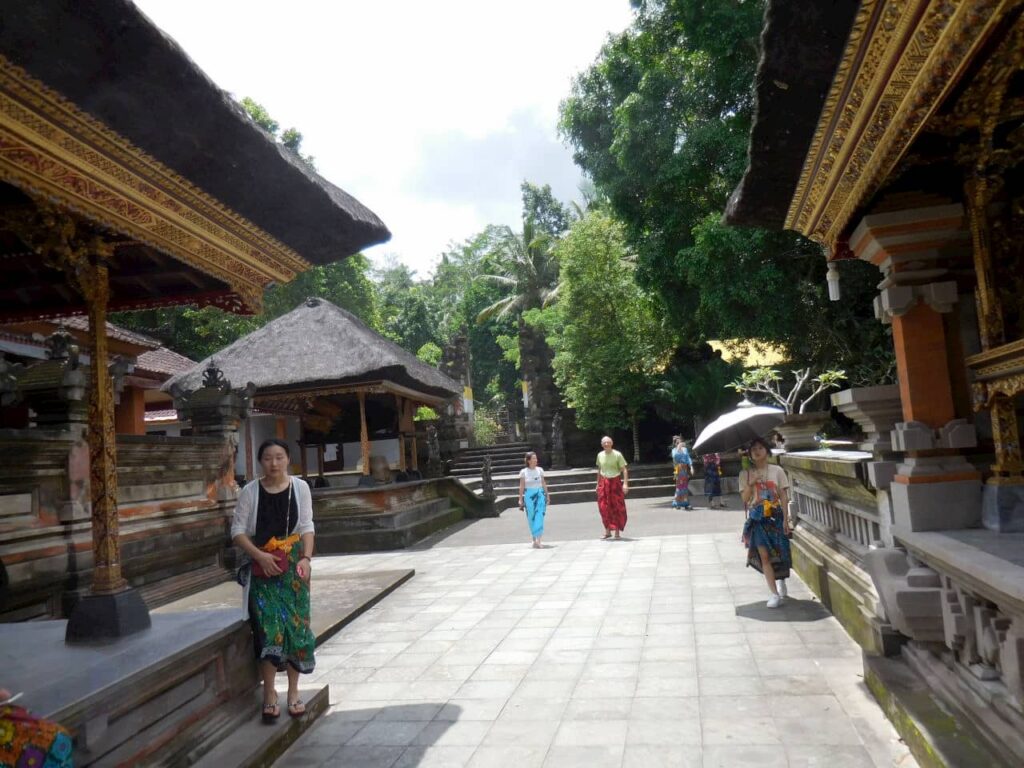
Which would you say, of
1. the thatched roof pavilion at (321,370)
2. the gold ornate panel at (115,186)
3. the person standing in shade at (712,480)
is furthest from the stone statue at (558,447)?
the gold ornate panel at (115,186)

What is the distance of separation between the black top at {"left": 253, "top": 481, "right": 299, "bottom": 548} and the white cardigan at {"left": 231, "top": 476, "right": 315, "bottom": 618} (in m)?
0.02

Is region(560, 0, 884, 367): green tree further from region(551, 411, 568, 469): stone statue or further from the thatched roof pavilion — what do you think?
region(551, 411, 568, 469): stone statue

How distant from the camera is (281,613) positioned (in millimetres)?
4082

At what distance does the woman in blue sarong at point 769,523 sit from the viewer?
253 inches

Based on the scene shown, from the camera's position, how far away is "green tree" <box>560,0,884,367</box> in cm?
1462

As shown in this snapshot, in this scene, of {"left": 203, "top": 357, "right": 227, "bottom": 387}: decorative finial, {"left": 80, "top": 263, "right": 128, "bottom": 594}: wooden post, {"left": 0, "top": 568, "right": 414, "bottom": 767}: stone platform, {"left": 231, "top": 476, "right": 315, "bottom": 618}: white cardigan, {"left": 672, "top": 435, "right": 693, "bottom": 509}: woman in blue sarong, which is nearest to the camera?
{"left": 0, "top": 568, "right": 414, "bottom": 767}: stone platform

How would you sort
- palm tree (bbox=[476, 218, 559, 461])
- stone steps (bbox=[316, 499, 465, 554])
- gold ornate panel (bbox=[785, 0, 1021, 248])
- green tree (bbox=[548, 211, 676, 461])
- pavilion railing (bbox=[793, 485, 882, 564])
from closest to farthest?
gold ornate panel (bbox=[785, 0, 1021, 248]), pavilion railing (bbox=[793, 485, 882, 564]), stone steps (bbox=[316, 499, 465, 554]), green tree (bbox=[548, 211, 676, 461]), palm tree (bbox=[476, 218, 559, 461])

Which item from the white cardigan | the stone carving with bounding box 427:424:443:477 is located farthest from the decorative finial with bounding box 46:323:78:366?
the stone carving with bounding box 427:424:443:477

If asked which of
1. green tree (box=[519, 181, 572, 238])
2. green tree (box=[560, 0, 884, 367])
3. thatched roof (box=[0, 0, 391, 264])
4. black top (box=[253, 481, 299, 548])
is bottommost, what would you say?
black top (box=[253, 481, 299, 548])

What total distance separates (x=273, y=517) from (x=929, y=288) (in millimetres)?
3736

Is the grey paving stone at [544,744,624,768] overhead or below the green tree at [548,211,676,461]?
below

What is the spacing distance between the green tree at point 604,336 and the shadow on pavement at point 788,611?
17.4 meters

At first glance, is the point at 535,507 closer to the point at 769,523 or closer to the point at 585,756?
the point at 769,523

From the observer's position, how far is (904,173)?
3789 mm
